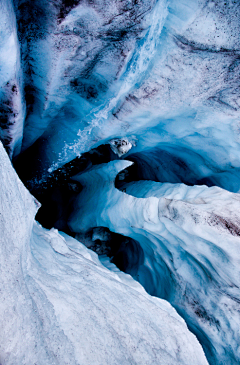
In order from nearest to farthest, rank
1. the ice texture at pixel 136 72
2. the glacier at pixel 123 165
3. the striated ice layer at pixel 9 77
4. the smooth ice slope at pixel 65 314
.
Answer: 1. the smooth ice slope at pixel 65 314
2. the glacier at pixel 123 165
3. the striated ice layer at pixel 9 77
4. the ice texture at pixel 136 72

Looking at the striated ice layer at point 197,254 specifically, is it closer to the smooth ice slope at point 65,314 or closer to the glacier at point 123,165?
the glacier at point 123,165

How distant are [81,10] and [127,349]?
2547 millimetres

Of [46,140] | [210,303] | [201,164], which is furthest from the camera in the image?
[46,140]

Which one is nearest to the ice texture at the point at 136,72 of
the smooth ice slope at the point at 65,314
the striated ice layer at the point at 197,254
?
the striated ice layer at the point at 197,254

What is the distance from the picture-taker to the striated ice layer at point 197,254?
1.70 meters

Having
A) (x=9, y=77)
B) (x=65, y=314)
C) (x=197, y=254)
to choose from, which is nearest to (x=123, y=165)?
(x=197, y=254)

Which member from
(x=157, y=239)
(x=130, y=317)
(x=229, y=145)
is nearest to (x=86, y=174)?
(x=157, y=239)

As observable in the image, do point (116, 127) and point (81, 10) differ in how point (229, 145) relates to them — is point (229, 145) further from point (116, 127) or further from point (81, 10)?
point (81, 10)

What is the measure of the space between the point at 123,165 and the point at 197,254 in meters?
1.67

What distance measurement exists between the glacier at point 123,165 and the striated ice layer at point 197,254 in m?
0.01

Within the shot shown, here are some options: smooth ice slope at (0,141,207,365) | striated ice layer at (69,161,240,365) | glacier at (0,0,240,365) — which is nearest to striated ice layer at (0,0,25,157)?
glacier at (0,0,240,365)

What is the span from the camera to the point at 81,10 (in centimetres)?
155

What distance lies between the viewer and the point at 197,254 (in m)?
1.98

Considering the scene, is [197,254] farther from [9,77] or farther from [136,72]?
[9,77]
